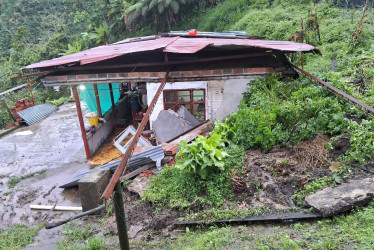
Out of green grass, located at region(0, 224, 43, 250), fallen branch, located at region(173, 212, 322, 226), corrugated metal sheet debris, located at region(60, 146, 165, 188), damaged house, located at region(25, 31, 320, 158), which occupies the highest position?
damaged house, located at region(25, 31, 320, 158)

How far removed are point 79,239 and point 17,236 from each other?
156 cm

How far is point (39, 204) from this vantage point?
702 centimetres

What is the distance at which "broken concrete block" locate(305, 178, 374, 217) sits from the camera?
3.64 metres

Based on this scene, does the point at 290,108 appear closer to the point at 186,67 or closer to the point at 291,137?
the point at 291,137

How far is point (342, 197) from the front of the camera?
3.77m

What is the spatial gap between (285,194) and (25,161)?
9.67m

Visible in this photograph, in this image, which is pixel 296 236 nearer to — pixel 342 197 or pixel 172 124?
pixel 342 197

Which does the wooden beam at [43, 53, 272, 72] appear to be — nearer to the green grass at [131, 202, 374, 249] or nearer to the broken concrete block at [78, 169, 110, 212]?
the broken concrete block at [78, 169, 110, 212]

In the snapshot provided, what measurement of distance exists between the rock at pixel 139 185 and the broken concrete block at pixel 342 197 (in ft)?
11.6

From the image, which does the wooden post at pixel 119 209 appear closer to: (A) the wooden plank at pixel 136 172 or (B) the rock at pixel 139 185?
(B) the rock at pixel 139 185

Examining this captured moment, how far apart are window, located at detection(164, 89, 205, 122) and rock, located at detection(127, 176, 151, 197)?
12.5ft

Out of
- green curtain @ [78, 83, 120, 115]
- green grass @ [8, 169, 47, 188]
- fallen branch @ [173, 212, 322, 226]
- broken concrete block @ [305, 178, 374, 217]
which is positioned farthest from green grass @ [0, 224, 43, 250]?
green curtain @ [78, 83, 120, 115]

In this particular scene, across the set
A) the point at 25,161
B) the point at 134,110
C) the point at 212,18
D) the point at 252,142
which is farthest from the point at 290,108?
the point at 212,18

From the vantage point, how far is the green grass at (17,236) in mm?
5231
